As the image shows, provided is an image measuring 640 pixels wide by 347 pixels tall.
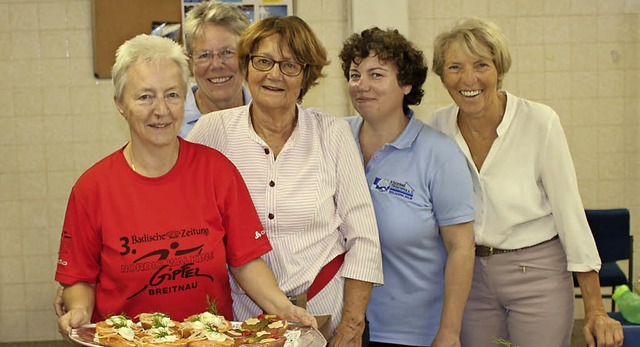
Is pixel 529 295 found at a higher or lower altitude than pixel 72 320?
lower

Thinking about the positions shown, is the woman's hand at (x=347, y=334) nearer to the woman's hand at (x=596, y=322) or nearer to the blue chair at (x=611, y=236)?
the woman's hand at (x=596, y=322)

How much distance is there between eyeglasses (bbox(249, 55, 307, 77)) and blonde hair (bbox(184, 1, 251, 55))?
0.65m

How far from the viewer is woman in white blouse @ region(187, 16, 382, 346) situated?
101 inches

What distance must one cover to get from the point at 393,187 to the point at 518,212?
47 cm

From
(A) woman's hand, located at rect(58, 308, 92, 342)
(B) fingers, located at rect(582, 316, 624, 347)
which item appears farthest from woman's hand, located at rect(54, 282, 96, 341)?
(B) fingers, located at rect(582, 316, 624, 347)

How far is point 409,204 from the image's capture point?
9.20ft

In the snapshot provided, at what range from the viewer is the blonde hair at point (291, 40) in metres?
2.61

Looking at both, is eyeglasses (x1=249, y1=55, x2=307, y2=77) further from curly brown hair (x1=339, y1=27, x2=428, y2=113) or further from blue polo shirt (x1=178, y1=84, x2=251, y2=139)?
blue polo shirt (x1=178, y1=84, x2=251, y2=139)

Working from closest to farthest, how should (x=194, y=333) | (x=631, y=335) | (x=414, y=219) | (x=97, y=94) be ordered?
(x=194, y=333) → (x=631, y=335) → (x=414, y=219) → (x=97, y=94)

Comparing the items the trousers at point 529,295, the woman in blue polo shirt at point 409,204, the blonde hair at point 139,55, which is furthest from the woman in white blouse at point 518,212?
the blonde hair at point 139,55

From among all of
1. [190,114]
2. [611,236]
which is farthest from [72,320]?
[611,236]

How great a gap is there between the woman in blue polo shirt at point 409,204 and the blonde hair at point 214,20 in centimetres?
53

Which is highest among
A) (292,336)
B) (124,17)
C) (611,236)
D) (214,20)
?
(124,17)

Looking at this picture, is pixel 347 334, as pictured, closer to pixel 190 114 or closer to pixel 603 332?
pixel 603 332
